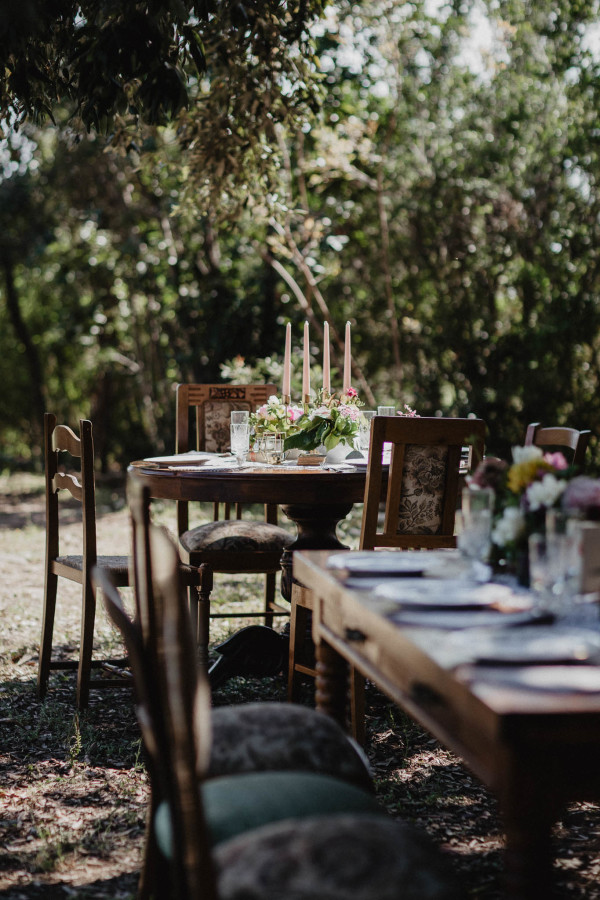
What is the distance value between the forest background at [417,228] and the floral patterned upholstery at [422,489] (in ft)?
12.8

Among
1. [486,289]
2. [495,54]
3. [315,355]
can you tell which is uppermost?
[495,54]

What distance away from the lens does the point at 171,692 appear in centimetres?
135

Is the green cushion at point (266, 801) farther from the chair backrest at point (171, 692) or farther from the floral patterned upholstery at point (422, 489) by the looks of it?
the floral patterned upholstery at point (422, 489)

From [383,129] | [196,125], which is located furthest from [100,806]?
[383,129]

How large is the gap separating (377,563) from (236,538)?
1.89 m

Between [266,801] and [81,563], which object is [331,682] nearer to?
[266,801]

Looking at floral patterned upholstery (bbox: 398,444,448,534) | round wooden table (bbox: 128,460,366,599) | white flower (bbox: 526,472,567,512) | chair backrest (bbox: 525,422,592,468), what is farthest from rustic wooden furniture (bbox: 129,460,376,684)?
white flower (bbox: 526,472,567,512)

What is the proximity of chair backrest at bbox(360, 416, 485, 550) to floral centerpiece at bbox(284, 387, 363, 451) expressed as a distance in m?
0.44

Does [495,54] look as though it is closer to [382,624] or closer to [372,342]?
[372,342]

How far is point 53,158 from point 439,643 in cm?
1039

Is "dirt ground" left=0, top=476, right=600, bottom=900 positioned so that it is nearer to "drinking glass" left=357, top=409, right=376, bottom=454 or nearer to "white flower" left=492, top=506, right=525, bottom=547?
"white flower" left=492, top=506, right=525, bottom=547

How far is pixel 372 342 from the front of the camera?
9.81 metres

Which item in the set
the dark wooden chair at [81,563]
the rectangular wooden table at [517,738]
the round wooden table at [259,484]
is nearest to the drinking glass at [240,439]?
the round wooden table at [259,484]

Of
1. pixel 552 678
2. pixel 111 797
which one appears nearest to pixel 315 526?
pixel 111 797
